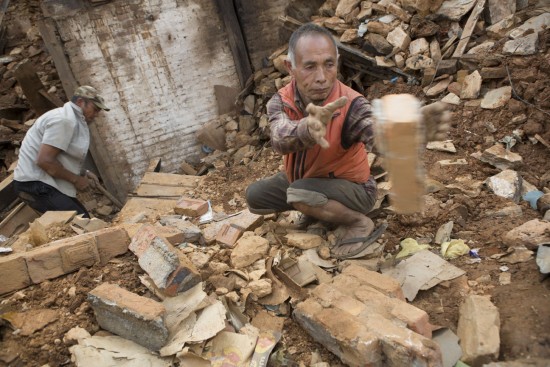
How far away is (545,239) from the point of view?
9.14ft

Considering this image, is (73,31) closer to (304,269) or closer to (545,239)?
(304,269)

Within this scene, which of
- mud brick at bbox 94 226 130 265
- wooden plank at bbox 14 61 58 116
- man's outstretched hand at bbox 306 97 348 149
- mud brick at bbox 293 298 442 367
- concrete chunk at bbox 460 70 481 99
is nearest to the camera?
mud brick at bbox 293 298 442 367

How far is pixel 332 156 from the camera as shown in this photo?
3170 mm

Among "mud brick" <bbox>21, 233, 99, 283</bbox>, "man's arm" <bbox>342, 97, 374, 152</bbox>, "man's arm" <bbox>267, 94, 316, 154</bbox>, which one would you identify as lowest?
"mud brick" <bbox>21, 233, 99, 283</bbox>

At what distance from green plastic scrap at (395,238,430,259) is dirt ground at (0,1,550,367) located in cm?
7

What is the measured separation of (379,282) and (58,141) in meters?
3.63

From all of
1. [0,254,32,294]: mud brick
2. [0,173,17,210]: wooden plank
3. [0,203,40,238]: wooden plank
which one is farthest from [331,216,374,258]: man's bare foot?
[0,173,17,210]: wooden plank

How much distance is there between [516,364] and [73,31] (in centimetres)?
645

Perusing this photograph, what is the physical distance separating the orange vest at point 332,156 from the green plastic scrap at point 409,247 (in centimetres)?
58

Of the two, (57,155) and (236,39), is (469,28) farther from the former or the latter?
(57,155)

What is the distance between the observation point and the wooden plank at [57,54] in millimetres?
5965

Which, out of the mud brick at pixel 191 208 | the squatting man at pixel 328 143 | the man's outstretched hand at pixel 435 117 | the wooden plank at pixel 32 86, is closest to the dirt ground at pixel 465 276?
the squatting man at pixel 328 143

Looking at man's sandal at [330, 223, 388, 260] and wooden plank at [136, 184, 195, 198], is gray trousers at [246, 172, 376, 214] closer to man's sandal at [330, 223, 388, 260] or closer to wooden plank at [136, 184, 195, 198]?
man's sandal at [330, 223, 388, 260]

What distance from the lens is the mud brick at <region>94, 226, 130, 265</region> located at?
3.05 meters
